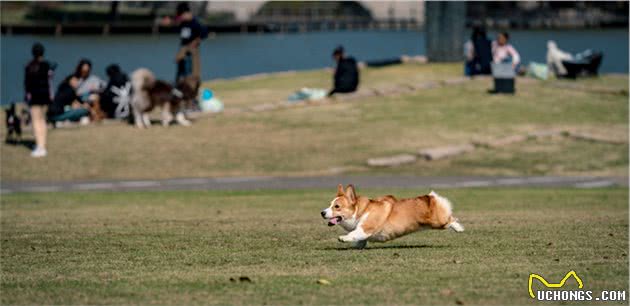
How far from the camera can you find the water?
97.5m

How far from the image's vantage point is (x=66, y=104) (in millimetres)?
31328

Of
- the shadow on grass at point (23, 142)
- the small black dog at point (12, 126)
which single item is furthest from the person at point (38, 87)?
the small black dog at point (12, 126)

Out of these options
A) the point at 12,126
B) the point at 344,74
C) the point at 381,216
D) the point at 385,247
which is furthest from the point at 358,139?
the point at 381,216

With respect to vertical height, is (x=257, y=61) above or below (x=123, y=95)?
below

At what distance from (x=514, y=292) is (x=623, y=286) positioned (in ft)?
3.23

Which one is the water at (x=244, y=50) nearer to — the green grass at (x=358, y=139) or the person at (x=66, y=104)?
the green grass at (x=358, y=139)

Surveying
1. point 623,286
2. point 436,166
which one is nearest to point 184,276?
point 623,286

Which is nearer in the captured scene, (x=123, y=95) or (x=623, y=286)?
(x=623, y=286)

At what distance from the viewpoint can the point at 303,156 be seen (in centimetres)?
2923

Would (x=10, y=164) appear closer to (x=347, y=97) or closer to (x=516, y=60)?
(x=347, y=97)

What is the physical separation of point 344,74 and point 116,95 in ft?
20.9

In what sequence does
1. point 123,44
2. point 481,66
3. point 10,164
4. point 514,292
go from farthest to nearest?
point 123,44, point 481,66, point 10,164, point 514,292

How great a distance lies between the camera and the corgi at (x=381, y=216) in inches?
518

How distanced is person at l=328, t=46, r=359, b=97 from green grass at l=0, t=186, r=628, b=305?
1507 cm
